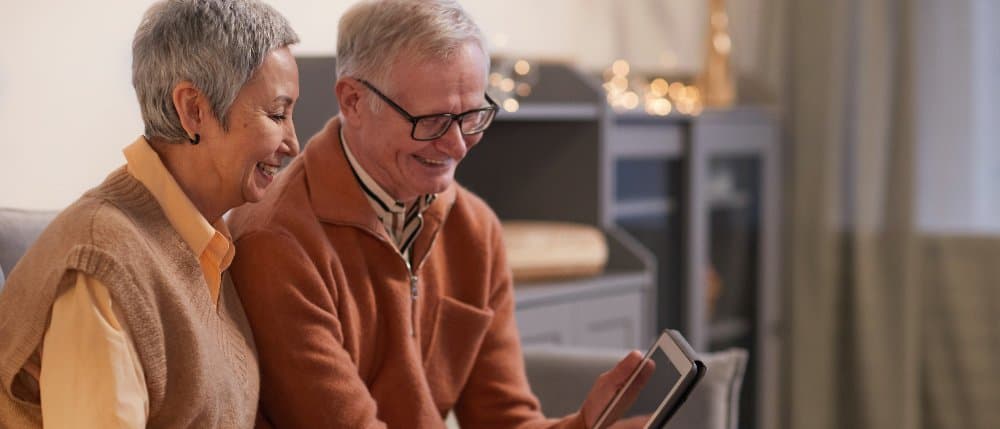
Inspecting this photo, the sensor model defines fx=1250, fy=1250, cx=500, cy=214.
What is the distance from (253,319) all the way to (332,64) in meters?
0.45

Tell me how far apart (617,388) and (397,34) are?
0.49 m

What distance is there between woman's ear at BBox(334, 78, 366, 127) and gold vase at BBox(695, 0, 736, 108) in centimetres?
215

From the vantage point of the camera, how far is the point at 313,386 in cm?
133

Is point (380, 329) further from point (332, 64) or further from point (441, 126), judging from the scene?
point (332, 64)

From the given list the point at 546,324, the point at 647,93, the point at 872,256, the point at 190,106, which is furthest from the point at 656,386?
the point at 872,256

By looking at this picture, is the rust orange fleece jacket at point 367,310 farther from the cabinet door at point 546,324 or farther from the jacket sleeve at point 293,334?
the cabinet door at point 546,324

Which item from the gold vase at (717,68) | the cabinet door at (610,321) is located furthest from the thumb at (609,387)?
the gold vase at (717,68)

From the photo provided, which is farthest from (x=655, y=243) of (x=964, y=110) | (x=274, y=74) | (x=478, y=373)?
(x=274, y=74)

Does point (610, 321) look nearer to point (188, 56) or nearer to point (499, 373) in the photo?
point (499, 373)

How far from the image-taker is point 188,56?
42.2 inches

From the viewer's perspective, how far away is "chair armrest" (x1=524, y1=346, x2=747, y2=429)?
1.76m

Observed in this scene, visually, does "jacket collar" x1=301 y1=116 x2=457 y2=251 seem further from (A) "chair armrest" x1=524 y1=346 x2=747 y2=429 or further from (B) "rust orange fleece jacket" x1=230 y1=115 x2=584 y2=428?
(A) "chair armrest" x1=524 y1=346 x2=747 y2=429

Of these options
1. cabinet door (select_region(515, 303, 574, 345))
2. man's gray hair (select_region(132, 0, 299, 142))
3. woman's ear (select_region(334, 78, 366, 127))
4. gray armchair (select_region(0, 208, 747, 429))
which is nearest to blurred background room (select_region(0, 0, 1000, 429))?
cabinet door (select_region(515, 303, 574, 345))

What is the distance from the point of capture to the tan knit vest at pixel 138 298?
1.00m
